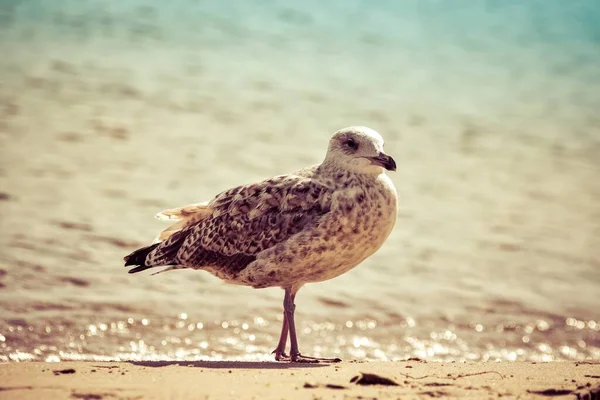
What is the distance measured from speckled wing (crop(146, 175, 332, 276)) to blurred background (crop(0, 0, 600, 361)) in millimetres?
1069

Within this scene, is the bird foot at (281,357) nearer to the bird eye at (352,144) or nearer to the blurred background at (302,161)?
the blurred background at (302,161)

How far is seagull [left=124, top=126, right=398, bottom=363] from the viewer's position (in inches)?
238

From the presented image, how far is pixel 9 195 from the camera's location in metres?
10.5

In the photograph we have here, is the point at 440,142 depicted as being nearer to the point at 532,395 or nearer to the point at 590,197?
the point at 590,197

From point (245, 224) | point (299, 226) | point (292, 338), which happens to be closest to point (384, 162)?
point (299, 226)

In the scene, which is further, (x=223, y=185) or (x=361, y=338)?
(x=223, y=185)

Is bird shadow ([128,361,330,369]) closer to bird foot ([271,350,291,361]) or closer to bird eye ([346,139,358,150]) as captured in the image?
bird foot ([271,350,291,361])

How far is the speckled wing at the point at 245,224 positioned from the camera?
617cm

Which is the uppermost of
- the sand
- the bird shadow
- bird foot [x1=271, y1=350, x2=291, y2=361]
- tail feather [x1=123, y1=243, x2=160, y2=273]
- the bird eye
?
the bird eye

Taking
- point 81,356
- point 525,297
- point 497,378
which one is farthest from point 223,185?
point 497,378

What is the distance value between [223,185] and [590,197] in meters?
4.41

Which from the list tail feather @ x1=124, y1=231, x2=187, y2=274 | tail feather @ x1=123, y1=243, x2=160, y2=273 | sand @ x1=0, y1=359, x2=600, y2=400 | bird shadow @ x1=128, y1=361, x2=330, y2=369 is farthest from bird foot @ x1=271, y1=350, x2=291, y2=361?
tail feather @ x1=123, y1=243, x2=160, y2=273

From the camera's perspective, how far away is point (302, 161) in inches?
480

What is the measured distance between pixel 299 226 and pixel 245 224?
43cm
